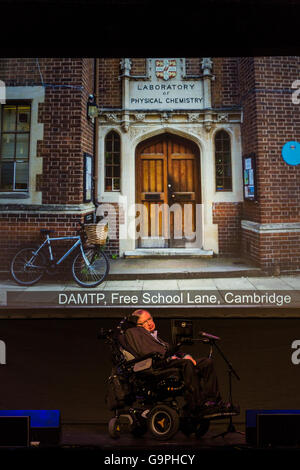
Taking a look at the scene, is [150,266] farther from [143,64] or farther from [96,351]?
[143,64]

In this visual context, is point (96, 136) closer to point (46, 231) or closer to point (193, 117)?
point (193, 117)

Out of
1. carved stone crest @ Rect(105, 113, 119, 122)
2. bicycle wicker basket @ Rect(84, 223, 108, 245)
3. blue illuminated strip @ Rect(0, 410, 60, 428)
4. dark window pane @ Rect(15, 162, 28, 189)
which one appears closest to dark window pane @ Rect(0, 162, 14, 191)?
dark window pane @ Rect(15, 162, 28, 189)

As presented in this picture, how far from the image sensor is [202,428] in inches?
97.6

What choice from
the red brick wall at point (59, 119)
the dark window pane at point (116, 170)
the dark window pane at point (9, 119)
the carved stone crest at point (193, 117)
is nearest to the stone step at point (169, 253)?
the red brick wall at point (59, 119)

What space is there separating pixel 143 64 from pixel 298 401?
6.80 metres

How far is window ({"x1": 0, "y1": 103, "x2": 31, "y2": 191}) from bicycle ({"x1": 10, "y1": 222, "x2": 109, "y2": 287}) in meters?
1.33

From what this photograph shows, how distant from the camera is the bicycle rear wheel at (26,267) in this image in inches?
253

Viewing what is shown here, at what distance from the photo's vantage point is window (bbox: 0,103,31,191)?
696 centimetres

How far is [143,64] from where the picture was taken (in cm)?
761

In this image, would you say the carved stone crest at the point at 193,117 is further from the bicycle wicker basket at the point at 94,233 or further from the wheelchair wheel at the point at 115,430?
the wheelchair wheel at the point at 115,430

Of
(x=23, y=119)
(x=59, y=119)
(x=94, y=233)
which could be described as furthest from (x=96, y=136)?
(x=94, y=233)

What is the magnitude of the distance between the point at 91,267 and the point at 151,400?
4.11 meters

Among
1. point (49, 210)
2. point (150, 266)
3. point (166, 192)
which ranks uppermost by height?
point (166, 192)

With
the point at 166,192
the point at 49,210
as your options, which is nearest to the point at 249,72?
the point at 166,192
